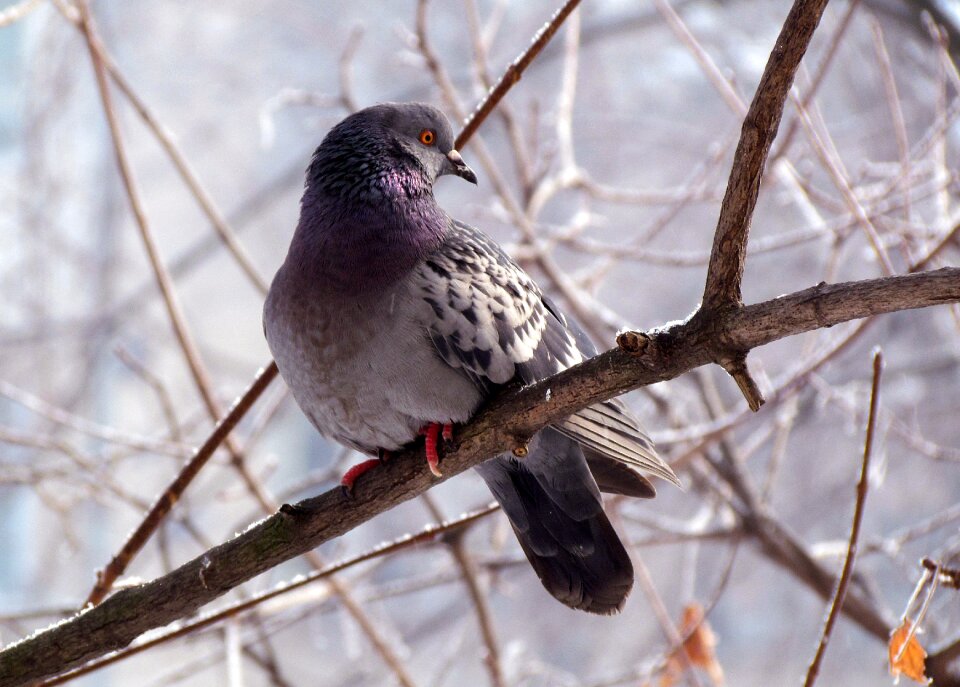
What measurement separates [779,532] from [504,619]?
3.17 m

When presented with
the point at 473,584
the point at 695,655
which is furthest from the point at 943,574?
the point at 473,584

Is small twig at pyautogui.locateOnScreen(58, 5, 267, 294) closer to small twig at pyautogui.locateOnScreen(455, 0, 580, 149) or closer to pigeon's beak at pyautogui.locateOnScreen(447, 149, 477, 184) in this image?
Result: pigeon's beak at pyautogui.locateOnScreen(447, 149, 477, 184)

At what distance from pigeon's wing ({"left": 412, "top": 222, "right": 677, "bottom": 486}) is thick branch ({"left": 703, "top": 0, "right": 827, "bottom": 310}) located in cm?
52

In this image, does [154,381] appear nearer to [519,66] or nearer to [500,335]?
[500,335]

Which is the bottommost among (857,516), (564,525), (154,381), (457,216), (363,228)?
(857,516)

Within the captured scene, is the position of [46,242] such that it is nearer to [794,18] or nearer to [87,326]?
[87,326]

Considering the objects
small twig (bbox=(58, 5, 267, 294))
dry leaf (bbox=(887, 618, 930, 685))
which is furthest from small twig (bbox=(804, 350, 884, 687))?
small twig (bbox=(58, 5, 267, 294))

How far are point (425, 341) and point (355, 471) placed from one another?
28cm

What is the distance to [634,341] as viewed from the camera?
1145mm

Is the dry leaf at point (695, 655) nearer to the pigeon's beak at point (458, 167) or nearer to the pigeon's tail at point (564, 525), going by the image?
the pigeon's tail at point (564, 525)

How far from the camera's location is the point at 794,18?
1079 mm

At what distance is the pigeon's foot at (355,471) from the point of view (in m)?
1.57

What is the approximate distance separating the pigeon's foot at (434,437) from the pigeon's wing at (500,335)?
0.10 meters

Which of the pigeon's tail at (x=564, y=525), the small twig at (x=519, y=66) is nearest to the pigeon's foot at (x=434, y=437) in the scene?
the pigeon's tail at (x=564, y=525)
